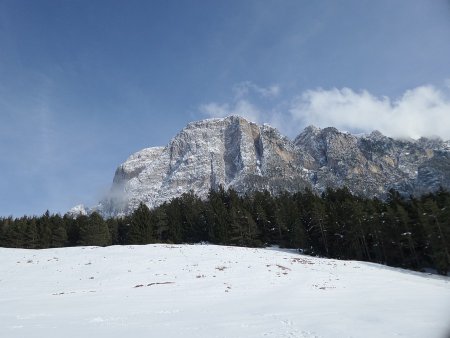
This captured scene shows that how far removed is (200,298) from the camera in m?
27.0

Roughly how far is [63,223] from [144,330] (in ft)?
292

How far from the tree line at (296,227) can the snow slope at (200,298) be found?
18972 mm

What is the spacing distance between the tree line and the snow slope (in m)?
19.0

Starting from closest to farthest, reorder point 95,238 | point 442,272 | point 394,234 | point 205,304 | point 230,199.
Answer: point 205,304 → point 442,272 → point 394,234 → point 95,238 → point 230,199

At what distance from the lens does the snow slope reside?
16.1 meters

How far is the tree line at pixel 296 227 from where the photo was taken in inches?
2473

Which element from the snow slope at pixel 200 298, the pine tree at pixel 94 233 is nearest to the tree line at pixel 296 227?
the pine tree at pixel 94 233

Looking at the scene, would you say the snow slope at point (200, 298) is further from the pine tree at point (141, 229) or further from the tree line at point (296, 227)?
the pine tree at point (141, 229)

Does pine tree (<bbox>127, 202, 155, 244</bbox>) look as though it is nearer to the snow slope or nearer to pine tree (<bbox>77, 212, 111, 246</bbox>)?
pine tree (<bbox>77, 212, 111, 246</bbox>)

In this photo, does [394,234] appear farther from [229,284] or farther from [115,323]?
[115,323]

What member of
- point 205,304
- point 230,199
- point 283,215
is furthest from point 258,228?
point 205,304

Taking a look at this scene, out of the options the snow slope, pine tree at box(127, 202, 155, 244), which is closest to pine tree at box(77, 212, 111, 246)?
pine tree at box(127, 202, 155, 244)

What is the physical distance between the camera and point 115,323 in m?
18.1

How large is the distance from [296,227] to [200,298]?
56.2 meters
